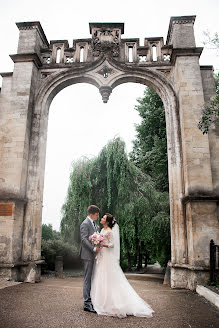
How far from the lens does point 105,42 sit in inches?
348

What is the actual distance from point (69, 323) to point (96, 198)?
6.57 metres

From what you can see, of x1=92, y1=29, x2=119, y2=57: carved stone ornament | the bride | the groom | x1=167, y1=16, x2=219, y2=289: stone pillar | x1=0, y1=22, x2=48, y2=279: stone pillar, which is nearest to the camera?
the bride

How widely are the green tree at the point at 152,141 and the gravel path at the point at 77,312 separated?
6.49m

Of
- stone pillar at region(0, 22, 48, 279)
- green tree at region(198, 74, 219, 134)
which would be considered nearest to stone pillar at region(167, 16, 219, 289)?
green tree at region(198, 74, 219, 134)

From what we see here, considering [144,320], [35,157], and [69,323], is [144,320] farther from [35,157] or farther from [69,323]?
[35,157]

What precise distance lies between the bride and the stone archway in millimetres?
2515

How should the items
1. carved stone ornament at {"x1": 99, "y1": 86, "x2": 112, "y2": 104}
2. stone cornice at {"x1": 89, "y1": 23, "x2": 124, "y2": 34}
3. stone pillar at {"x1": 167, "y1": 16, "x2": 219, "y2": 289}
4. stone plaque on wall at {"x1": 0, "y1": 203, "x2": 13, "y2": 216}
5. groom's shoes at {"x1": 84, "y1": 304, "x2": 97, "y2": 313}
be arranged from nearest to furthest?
groom's shoes at {"x1": 84, "y1": 304, "x2": 97, "y2": 313}
stone pillar at {"x1": 167, "y1": 16, "x2": 219, "y2": 289}
stone plaque on wall at {"x1": 0, "y1": 203, "x2": 13, "y2": 216}
carved stone ornament at {"x1": 99, "y1": 86, "x2": 112, "y2": 104}
stone cornice at {"x1": 89, "y1": 23, "x2": 124, "y2": 34}

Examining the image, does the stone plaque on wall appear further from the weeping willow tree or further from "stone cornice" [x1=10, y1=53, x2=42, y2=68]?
"stone cornice" [x1=10, y1=53, x2=42, y2=68]

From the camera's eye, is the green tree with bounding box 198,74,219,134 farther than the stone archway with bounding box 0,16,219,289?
No

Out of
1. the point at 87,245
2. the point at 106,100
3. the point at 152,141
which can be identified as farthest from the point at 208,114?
the point at 152,141

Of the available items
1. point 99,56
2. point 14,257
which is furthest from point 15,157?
point 99,56

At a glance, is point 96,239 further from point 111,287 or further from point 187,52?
point 187,52

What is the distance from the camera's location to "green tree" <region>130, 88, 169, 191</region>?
11422 mm

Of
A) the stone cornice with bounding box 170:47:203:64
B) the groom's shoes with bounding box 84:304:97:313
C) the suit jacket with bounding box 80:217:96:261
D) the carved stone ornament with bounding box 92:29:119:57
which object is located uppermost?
the carved stone ornament with bounding box 92:29:119:57
